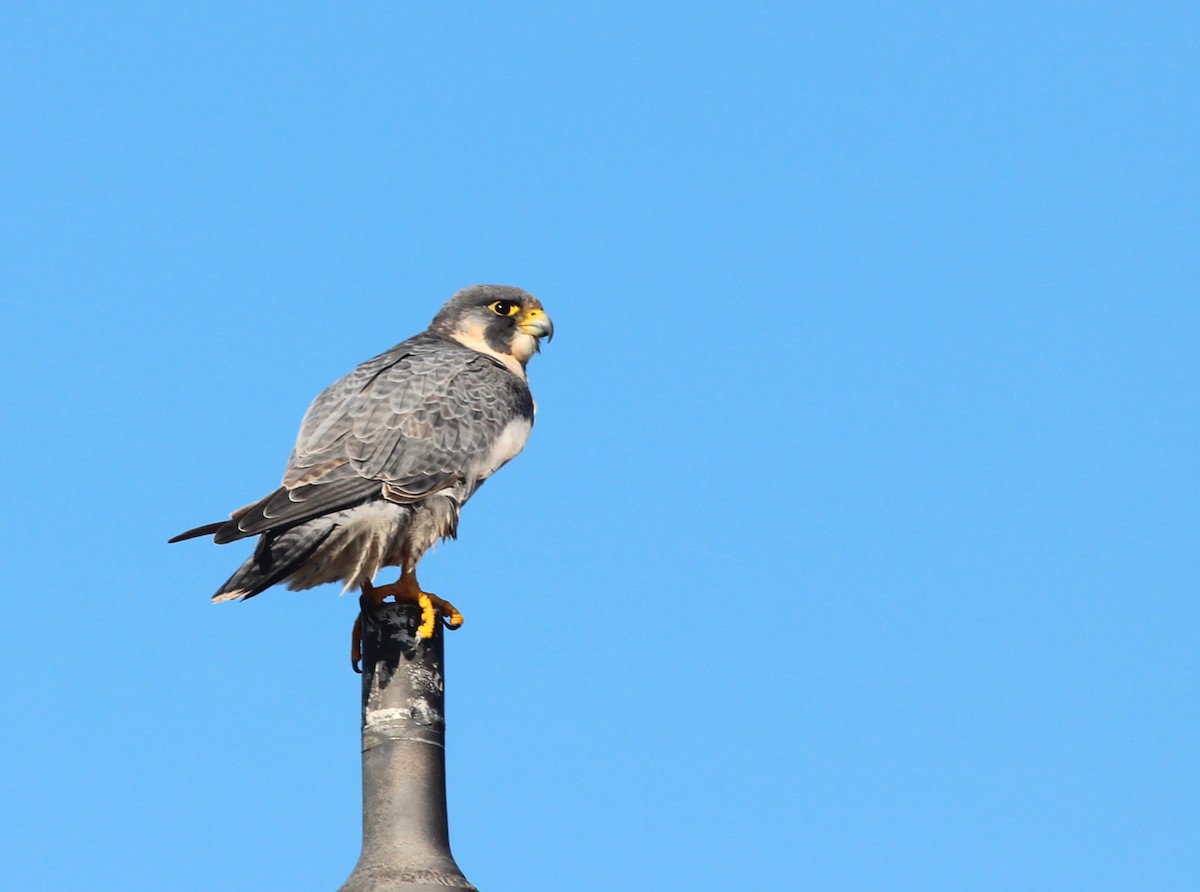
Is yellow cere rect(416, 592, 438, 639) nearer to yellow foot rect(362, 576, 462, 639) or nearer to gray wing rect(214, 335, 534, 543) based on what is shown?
yellow foot rect(362, 576, 462, 639)

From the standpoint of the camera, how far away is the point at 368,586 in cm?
708

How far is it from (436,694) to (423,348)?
9.49 ft

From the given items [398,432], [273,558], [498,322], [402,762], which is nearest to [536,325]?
[498,322]

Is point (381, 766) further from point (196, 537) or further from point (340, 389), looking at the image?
point (340, 389)

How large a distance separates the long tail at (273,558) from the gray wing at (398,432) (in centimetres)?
8

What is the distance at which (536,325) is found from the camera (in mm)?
8625

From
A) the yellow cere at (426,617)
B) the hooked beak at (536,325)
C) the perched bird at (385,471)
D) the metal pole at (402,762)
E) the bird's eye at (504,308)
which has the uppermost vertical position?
the bird's eye at (504,308)

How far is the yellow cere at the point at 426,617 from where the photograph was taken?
5734mm

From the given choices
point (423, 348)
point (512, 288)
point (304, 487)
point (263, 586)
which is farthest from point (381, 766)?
point (512, 288)

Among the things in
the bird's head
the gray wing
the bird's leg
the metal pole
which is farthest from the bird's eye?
the metal pole

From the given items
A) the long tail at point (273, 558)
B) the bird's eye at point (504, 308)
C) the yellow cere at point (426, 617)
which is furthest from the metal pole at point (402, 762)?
the bird's eye at point (504, 308)

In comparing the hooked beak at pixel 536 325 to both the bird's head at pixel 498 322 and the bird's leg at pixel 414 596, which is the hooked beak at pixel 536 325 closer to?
the bird's head at pixel 498 322

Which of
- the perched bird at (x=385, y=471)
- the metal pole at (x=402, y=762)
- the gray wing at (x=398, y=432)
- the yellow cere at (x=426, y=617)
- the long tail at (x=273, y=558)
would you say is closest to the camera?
the metal pole at (x=402, y=762)

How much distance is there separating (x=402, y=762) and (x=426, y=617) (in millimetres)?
725
